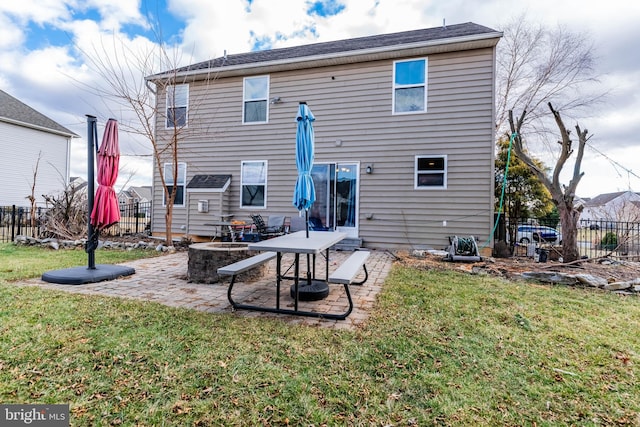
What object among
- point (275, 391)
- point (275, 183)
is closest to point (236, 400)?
point (275, 391)

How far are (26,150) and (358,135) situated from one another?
19.4 m

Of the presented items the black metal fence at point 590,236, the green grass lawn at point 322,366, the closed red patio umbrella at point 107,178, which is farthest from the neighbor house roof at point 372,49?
the green grass lawn at point 322,366

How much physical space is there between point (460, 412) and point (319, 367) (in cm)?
94

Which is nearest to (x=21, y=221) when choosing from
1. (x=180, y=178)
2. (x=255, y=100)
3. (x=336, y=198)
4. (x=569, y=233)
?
(x=180, y=178)

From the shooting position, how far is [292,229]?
Answer: 8.52m

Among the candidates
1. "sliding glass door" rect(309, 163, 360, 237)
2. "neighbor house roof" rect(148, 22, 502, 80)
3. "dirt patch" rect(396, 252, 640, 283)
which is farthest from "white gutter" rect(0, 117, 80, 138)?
"dirt patch" rect(396, 252, 640, 283)

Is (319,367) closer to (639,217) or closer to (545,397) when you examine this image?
(545,397)

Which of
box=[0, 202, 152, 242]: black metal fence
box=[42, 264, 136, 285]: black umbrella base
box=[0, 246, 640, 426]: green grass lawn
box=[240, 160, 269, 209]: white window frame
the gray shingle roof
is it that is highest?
the gray shingle roof

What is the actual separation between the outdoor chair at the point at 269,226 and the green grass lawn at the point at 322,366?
16.1 ft

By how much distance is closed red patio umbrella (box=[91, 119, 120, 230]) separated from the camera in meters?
4.52

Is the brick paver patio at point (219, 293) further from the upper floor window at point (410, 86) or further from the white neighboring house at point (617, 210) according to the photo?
the white neighboring house at point (617, 210)

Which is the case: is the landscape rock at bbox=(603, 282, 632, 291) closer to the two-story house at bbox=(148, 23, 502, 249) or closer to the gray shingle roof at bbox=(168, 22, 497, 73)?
the two-story house at bbox=(148, 23, 502, 249)

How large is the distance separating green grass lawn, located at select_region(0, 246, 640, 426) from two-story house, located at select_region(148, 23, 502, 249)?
15.7 feet

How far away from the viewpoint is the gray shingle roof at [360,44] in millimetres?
8031
